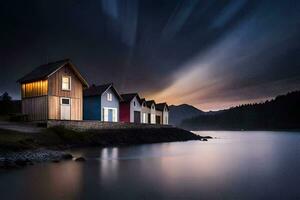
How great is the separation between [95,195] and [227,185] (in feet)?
23.0

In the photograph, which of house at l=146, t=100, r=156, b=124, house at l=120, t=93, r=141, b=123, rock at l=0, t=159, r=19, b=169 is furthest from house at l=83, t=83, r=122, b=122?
rock at l=0, t=159, r=19, b=169

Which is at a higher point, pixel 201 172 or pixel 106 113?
pixel 106 113

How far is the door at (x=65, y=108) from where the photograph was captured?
3872cm

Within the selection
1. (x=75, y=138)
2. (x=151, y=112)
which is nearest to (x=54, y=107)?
(x=75, y=138)

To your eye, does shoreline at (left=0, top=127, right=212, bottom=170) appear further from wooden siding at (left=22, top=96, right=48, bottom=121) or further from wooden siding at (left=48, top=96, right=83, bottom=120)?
wooden siding at (left=22, top=96, right=48, bottom=121)

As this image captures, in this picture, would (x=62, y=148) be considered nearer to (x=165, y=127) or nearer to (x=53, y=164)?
(x=53, y=164)

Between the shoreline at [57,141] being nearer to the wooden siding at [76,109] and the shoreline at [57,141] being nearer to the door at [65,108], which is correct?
the wooden siding at [76,109]

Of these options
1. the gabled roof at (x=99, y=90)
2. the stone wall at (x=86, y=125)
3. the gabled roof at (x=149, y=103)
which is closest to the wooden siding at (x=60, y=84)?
the stone wall at (x=86, y=125)

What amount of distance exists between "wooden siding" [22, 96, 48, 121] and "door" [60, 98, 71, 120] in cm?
210

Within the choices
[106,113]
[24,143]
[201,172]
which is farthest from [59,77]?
[201,172]

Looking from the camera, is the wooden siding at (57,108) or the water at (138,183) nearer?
the water at (138,183)

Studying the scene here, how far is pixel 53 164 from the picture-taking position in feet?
67.9

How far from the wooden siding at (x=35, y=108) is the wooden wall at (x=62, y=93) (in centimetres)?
79

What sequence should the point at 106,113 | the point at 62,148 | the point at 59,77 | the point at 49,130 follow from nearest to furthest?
1. the point at 62,148
2. the point at 49,130
3. the point at 59,77
4. the point at 106,113
